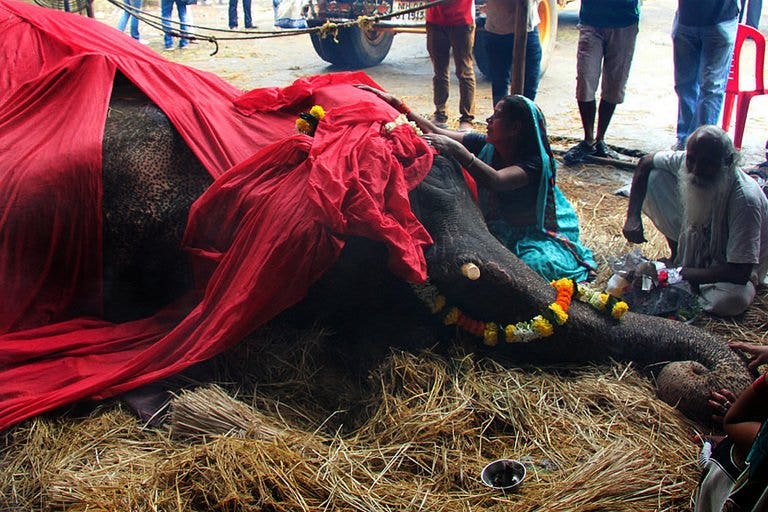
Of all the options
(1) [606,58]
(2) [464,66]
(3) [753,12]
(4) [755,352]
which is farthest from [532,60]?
(3) [753,12]

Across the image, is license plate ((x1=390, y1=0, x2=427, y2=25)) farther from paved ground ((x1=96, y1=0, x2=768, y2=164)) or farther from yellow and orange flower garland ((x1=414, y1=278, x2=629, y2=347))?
yellow and orange flower garland ((x1=414, y1=278, x2=629, y2=347))

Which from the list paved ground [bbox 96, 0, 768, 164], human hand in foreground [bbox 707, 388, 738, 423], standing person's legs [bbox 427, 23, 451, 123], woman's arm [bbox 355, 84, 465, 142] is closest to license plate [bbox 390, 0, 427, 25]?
paved ground [bbox 96, 0, 768, 164]

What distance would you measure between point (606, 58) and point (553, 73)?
4050mm

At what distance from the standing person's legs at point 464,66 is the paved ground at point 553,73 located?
0.69 metres

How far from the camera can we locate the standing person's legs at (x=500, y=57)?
22.3ft

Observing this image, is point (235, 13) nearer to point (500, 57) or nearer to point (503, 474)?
point (500, 57)

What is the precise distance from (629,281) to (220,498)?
2.34 metres

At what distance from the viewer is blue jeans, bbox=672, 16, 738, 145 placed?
19.6 feet

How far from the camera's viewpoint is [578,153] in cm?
656

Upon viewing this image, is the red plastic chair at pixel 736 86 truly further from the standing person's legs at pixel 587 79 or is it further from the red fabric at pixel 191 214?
the red fabric at pixel 191 214

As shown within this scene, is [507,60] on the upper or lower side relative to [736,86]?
upper

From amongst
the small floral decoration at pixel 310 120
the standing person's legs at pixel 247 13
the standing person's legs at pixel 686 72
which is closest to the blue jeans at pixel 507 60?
the standing person's legs at pixel 686 72

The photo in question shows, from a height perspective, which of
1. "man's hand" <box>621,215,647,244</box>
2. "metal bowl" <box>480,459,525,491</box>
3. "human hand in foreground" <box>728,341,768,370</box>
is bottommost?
Answer: "metal bowl" <box>480,459,525,491</box>

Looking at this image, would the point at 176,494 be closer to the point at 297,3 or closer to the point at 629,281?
the point at 629,281
